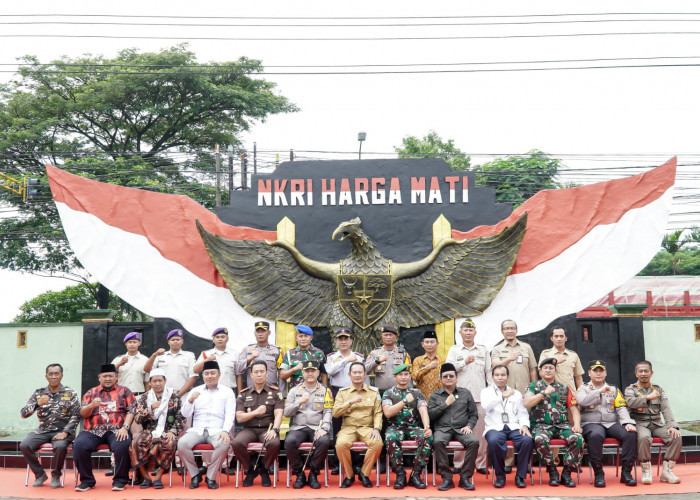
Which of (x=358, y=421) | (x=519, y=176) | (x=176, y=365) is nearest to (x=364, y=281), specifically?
(x=358, y=421)

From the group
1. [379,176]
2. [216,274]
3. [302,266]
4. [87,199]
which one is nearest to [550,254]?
[379,176]

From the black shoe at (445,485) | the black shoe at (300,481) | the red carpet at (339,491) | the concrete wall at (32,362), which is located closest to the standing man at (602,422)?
the red carpet at (339,491)

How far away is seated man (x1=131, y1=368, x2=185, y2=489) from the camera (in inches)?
257

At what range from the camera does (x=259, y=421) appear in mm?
6766

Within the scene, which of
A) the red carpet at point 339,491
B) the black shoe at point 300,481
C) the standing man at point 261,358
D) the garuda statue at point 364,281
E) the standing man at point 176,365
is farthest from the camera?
the garuda statue at point 364,281

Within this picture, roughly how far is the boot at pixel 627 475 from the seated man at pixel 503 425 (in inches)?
35.4

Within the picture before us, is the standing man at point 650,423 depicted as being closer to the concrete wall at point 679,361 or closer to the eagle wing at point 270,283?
the concrete wall at point 679,361

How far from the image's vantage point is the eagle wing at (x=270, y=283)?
853 centimetres

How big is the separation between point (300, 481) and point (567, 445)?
2550mm

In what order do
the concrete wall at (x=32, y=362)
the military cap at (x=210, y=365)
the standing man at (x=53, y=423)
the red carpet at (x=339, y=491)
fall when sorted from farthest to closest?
the concrete wall at (x=32, y=362) < the military cap at (x=210, y=365) < the standing man at (x=53, y=423) < the red carpet at (x=339, y=491)

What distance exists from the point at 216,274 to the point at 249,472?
2934 millimetres

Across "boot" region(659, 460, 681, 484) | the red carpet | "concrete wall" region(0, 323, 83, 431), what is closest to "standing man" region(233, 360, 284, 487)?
the red carpet

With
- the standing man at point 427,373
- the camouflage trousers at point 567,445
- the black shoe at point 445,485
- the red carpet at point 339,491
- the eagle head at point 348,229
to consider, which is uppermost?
the eagle head at point 348,229

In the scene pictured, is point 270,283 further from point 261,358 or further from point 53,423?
point 53,423
